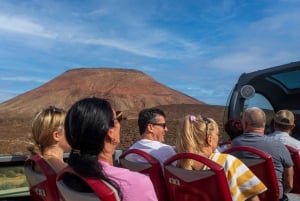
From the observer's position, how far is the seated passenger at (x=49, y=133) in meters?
2.93

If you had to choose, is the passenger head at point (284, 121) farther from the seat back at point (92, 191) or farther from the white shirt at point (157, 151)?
the seat back at point (92, 191)

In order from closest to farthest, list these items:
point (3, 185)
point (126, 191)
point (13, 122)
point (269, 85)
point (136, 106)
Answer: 1. point (126, 191)
2. point (3, 185)
3. point (269, 85)
4. point (13, 122)
5. point (136, 106)

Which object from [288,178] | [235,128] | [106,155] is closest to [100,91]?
[235,128]

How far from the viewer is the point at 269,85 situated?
19.8ft

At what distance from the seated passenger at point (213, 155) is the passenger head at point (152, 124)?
113 centimetres

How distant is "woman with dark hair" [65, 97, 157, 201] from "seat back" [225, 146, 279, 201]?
4.18 ft

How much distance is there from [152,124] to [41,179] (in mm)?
1681

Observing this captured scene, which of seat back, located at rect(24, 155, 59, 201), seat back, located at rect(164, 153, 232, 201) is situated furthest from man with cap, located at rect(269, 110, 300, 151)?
seat back, located at rect(24, 155, 59, 201)

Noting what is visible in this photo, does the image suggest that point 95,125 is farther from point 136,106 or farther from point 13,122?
point 136,106

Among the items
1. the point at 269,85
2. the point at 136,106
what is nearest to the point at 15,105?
the point at 136,106

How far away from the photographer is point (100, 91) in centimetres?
6969

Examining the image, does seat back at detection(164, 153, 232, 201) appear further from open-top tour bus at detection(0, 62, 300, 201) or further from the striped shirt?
open-top tour bus at detection(0, 62, 300, 201)

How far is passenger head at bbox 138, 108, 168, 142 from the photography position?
404cm

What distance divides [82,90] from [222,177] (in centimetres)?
6921
